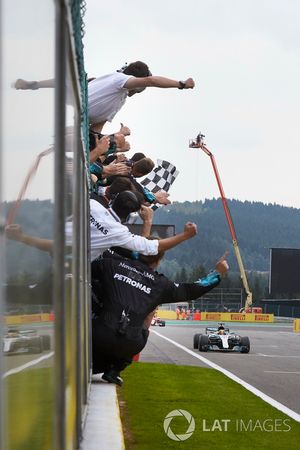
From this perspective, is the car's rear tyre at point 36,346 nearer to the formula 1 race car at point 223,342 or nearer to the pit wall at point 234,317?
the formula 1 race car at point 223,342

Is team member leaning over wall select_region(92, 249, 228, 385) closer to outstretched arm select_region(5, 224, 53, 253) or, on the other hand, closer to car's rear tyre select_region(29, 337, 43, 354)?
outstretched arm select_region(5, 224, 53, 253)

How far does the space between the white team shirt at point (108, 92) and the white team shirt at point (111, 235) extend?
70 centimetres

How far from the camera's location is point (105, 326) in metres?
6.55

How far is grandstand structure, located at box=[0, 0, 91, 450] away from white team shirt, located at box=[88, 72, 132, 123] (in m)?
3.15

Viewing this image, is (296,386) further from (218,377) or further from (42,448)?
(42,448)

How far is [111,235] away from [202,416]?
2709mm

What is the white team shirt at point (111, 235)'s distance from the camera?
623 centimetres

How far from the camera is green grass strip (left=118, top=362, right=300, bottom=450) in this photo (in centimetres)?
682

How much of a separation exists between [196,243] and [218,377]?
18491 centimetres

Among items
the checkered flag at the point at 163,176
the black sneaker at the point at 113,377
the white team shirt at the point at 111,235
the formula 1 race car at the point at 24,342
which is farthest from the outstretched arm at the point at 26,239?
the checkered flag at the point at 163,176

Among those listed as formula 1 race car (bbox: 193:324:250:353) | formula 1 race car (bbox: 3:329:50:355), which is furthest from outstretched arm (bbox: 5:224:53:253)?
formula 1 race car (bbox: 193:324:250:353)

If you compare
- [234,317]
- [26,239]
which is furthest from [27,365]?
[234,317]

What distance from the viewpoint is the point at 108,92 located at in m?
5.92

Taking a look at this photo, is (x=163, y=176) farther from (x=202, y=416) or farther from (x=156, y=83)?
(x=156, y=83)
